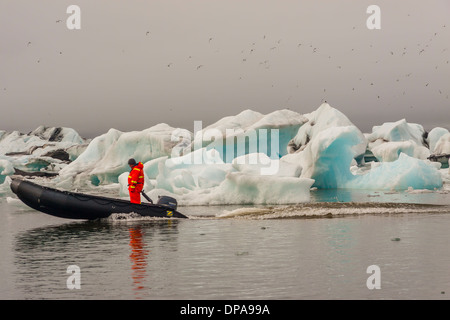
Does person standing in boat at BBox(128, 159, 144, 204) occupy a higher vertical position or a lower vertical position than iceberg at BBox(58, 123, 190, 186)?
higher

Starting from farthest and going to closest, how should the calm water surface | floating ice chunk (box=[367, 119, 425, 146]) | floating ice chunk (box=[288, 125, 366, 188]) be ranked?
floating ice chunk (box=[367, 119, 425, 146]), floating ice chunk (box=[288, 125, 366, 188]), the calm water surface

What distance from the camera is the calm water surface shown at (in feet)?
30.3

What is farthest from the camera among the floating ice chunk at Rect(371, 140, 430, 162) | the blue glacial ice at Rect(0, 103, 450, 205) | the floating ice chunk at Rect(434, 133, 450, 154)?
the floating ice chunk at Rect(434, 133, 450, 154)

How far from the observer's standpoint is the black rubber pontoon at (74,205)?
60.3 ft

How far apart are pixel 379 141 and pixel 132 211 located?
48.0 meters

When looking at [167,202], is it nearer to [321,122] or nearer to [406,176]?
[406,176]

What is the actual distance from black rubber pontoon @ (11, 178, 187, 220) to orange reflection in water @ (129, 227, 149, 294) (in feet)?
5.89

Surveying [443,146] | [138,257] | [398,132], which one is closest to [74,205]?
[138,257]

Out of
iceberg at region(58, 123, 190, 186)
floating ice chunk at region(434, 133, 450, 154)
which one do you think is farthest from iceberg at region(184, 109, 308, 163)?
floating ice chunk at region(434, 133, 450, 154)

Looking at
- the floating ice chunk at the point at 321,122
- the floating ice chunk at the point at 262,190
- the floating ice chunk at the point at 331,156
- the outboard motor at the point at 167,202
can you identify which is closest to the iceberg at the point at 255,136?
the floating ice chunk at the point at 331,156

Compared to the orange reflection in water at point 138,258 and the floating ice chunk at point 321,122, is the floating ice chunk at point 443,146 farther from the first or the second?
the orange reflection in water at point 138,258

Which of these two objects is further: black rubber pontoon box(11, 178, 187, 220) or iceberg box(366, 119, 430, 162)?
iceberg box(366, 119, 430, 162)

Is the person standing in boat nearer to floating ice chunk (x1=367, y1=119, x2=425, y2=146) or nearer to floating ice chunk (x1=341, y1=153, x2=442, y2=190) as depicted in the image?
floating ice chunk (x1=341, y1=153, x2=442, y2=190)

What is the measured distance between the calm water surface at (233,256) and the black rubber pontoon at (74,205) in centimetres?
35
